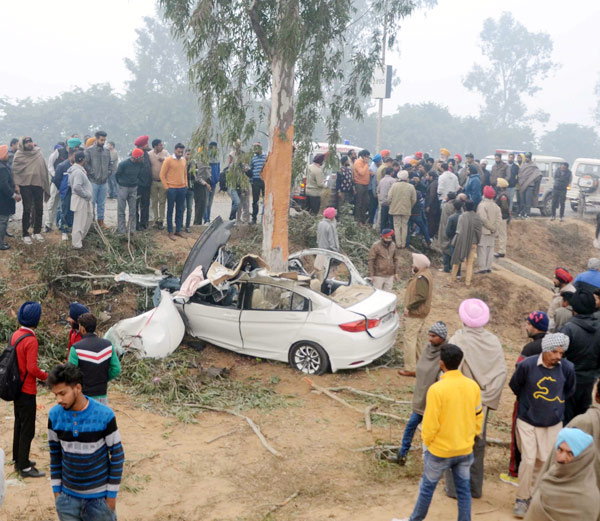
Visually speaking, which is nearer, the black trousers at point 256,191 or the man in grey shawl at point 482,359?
the man in grey shawl at point 482,359

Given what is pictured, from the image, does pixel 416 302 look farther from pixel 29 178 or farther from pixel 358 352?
pixel 29 178

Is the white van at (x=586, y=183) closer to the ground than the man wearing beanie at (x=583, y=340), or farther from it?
farther from it

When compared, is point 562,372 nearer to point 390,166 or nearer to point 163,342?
point 163,342

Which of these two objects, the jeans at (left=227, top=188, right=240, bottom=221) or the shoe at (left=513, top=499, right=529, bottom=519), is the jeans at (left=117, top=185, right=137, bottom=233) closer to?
the jeans at (left=227, top=188, right=240, bottom=221)

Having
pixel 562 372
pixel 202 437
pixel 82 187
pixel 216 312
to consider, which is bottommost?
pixel 202 437

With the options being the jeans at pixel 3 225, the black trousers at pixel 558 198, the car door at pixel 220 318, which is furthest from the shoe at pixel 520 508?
the black trousers at pixel 558 198

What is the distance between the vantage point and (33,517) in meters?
6.09

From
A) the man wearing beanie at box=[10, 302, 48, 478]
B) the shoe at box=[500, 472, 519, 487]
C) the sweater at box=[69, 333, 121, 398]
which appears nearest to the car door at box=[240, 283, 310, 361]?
the shoe at box=[500, 472, 519, 487]

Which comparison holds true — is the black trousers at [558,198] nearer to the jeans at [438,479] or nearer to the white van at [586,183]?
the white van at [586,183]

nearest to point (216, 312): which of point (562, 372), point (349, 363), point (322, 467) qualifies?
point (349, 363)

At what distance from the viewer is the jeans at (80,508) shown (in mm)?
4680

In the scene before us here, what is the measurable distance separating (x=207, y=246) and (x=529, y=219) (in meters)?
14.5

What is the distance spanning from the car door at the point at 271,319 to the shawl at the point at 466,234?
5.51 meters

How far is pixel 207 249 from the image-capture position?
10859 mm
